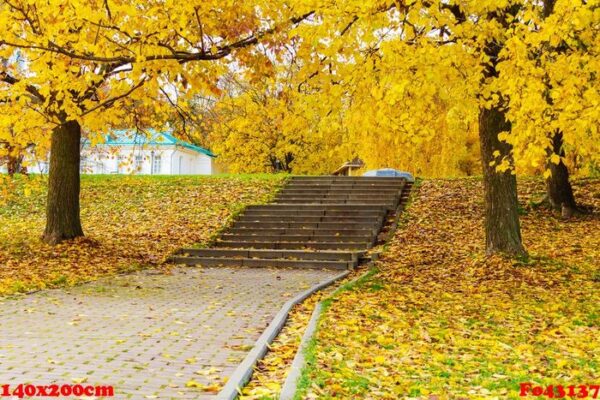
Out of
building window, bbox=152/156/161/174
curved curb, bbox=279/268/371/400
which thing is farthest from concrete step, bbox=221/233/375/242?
building window, bbox=152/156/161/174

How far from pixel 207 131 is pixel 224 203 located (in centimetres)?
387

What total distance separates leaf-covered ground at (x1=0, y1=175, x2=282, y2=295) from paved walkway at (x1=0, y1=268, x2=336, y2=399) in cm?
160

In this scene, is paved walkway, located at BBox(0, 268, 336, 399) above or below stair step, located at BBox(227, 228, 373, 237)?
below

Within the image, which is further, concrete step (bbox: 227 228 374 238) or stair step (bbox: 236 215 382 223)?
stair step (bbox: 236 215 382 223)

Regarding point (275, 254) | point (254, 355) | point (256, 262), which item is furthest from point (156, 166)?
point (254, 355)

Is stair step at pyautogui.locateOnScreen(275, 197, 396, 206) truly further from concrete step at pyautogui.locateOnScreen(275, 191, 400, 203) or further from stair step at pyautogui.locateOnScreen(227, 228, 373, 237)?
stair step at pyautogui.locateOnScreen(227, 228, 373, 237)

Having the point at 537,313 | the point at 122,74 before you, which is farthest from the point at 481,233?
the point at 122,74

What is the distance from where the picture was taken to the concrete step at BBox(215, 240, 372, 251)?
1558 centimetres

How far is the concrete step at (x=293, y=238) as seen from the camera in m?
16.1

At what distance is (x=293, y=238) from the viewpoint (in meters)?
16.4

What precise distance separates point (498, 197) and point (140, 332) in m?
7.71

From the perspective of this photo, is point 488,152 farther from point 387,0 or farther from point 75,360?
point 75,360

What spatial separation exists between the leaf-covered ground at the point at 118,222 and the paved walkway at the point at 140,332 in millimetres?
1604

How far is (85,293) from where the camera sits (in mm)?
9578
